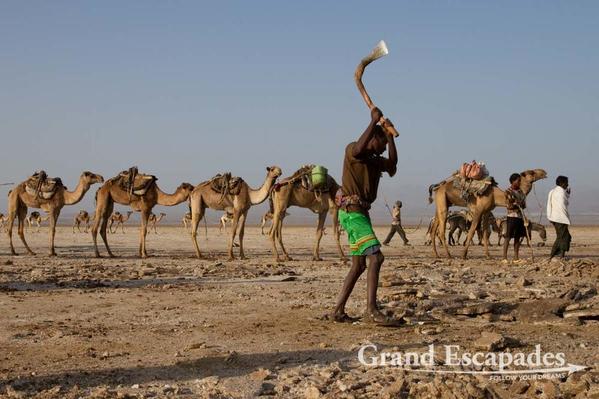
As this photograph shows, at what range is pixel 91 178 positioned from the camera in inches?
844

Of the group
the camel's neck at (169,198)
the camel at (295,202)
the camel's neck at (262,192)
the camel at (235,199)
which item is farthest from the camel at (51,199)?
the camel at (295,202)

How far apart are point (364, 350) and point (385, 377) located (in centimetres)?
93

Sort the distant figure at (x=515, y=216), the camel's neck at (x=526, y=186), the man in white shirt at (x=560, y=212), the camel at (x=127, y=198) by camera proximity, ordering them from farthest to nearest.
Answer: the camel at (x=127, y=198) < the camel's neck at (x=526, y=186) < the distant figure at (x=515, y=216) < the man in white shirt at (x=560, y=212)

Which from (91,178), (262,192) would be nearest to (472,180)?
(262,192)

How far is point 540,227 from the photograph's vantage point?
87.9 ft

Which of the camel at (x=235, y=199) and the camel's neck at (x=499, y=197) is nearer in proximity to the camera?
the camel's neck at (x=499, y=197)

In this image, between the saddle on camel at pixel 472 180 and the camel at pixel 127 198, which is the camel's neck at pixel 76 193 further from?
the saddle on camel at pixel 472 180

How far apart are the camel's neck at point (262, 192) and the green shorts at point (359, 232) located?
38.3 feet

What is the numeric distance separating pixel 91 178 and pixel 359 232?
1507 centimetres

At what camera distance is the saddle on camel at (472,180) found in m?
18.7

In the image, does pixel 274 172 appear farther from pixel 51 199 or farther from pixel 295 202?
pixel 51 199

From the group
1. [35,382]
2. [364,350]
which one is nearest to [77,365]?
[35,382]

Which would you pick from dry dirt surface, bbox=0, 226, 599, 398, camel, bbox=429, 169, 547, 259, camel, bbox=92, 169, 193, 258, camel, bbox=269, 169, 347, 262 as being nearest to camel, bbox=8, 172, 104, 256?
camel, bbox=92, 169, 193, 258

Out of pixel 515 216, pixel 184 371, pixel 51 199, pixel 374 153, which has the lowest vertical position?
pixel 184 371
